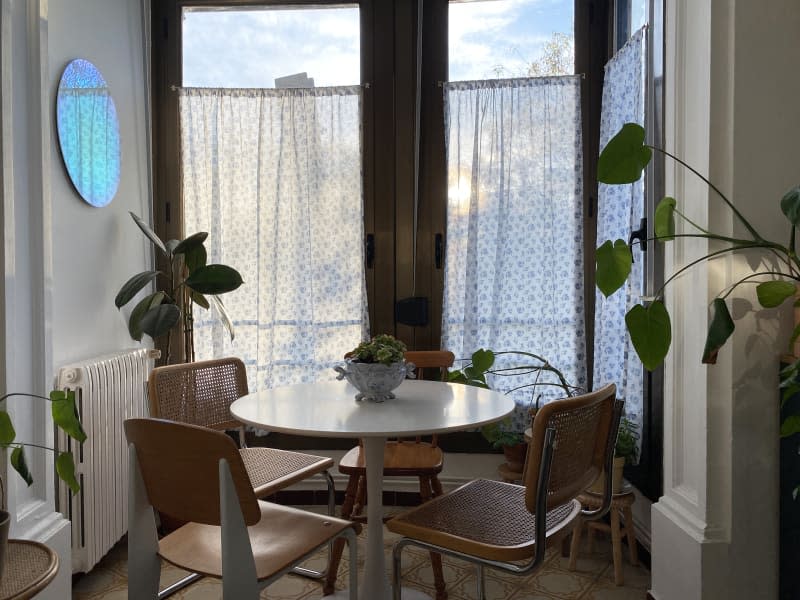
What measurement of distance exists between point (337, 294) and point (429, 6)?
1.59 metres

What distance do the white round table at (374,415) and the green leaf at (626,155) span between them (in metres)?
0.78

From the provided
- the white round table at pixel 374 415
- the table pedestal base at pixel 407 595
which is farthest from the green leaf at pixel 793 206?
the table pedestal base at pixel 407 595

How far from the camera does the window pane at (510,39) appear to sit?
10.8 feet

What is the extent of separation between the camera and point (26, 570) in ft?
4.53

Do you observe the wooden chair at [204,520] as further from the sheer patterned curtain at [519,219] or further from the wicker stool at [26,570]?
the sheer patterned curtain at [519,219]

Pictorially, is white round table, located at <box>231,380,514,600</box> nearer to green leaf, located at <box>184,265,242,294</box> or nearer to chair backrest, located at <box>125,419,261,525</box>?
chair backrest, located at <box>125,419,261,525</box>

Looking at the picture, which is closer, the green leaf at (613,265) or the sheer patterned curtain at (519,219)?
the green leaf at (613,265)

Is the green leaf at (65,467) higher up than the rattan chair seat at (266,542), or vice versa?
the green leaf at (65,467)

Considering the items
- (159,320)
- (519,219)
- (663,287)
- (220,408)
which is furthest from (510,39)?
(220,408)

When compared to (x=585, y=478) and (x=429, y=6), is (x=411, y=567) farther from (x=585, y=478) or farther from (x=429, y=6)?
(x=429, y=6)

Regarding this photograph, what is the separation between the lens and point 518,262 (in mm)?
3254

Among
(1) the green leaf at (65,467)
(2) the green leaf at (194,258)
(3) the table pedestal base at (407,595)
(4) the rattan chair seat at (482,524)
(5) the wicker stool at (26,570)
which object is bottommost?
(3) the table pedestal base at (407,595)

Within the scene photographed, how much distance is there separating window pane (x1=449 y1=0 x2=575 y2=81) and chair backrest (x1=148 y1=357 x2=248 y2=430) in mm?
1932

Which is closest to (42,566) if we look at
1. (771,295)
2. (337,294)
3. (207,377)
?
(207,377)
